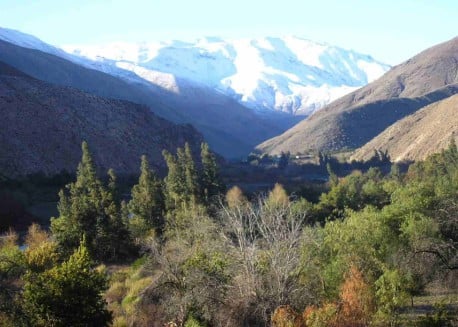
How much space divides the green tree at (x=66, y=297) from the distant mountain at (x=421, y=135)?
311 feet

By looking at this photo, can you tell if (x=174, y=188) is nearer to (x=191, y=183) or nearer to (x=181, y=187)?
(x=181, y=187)

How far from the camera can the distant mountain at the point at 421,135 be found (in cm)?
11088

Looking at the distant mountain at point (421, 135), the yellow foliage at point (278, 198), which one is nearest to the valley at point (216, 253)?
the yellow foliage at point (278, 198)

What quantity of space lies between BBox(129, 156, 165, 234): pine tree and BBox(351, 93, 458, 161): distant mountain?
75.0 meters

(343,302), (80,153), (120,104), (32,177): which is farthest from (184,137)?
(343,302)

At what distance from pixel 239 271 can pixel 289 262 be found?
2.40 metres

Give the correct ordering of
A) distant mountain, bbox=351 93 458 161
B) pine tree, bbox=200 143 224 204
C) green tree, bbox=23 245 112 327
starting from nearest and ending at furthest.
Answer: green tree, bbox=23 245 112 327, pine tree, bbox=200 143 224 204, distant mountain, bbox=351 93 458 161

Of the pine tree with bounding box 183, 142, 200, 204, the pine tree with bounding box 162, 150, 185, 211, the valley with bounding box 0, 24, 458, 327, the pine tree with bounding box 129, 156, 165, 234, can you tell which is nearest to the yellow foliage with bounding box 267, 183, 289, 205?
the valley with bounding box 0, 24, 458, 327

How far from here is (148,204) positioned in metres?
43.6

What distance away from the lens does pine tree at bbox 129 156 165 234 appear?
1700 inches

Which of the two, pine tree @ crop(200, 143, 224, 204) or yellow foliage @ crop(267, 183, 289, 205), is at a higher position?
pine tree @ crop(200, 143, 224, 204)

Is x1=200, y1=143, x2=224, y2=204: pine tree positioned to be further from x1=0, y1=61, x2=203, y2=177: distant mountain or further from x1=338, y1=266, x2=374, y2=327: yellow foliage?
x1=0, y1=61, x2=203, y2=177: distant mountain

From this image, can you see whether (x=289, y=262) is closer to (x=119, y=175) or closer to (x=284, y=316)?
(x=284, y=316)

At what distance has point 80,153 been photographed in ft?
333
